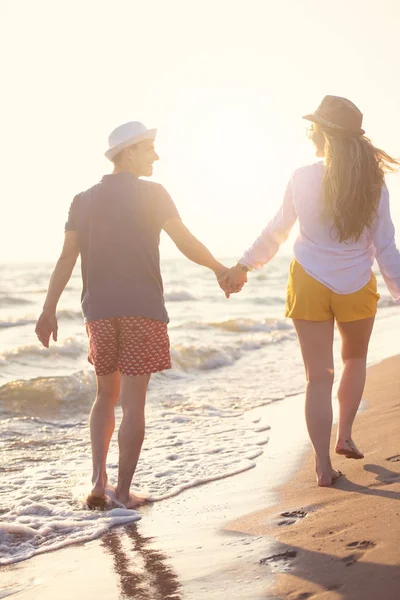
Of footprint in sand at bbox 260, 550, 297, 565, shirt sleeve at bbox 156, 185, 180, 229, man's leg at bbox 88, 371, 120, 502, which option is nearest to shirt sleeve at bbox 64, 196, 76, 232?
shirt sleeve at bbox 156, 185, 180, 229

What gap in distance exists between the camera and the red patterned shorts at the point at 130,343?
3.88 m

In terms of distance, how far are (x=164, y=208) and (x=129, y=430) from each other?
113 cm

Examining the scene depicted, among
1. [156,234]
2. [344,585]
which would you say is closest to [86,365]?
[156,234]

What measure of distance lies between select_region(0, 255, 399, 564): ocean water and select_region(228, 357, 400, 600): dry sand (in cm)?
74

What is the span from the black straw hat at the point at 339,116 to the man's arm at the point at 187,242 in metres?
0.87

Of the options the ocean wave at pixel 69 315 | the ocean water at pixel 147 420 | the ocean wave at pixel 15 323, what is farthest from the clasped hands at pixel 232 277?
the ocean wave at pixel 69 315

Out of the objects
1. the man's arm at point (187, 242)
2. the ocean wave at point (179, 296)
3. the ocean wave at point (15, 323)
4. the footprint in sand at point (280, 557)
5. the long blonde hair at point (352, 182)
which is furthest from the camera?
the ocean wave at point (179, 296)

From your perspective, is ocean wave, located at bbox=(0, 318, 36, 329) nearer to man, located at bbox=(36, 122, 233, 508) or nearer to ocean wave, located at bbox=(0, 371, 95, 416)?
ocean wave, located at bbox=(0, 371, 95, 416)

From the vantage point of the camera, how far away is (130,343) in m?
3.89

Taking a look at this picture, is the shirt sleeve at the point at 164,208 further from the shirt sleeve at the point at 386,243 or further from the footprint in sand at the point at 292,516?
the footprint in sand at the point at 292,516

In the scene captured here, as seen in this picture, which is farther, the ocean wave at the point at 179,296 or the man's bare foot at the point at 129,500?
the ocean wave at the point at 179,296

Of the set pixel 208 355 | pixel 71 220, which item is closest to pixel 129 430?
pixel 71 220

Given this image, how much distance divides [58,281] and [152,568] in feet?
5.64

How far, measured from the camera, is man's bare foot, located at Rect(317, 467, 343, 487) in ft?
12.5
